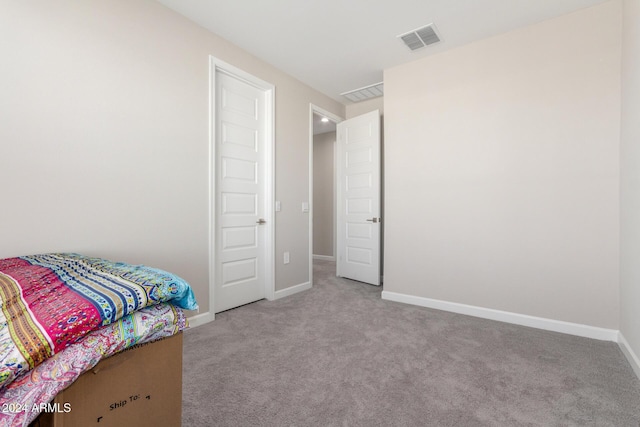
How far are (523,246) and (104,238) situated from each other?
3.42 m

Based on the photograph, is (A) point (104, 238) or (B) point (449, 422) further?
(A) point (104, 238)

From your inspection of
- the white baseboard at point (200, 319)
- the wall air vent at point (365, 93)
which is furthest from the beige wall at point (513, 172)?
the white baseboard at point (200, 319)

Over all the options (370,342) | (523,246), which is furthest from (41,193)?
(523,246)

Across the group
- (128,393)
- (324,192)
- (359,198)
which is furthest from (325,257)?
(128,393)

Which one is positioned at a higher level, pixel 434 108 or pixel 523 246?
pixel 434 108

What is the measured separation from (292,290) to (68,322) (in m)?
2.86

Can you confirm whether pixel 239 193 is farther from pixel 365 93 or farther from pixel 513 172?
pixel 513 172

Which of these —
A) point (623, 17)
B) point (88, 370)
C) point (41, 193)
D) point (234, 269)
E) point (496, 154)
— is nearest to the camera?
point (88, 370)

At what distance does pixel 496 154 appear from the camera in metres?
2.74

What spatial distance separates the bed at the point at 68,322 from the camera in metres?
0.74

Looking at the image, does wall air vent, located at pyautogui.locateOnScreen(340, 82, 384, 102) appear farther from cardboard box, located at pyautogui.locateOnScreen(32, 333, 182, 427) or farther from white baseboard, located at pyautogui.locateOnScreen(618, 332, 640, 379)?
cardboard box, located at pyautogui.locateOnScreen(32, 333, 182, 427)

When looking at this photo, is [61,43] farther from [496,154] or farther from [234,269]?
[496,154]

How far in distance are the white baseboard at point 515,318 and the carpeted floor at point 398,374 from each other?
3.5 inches

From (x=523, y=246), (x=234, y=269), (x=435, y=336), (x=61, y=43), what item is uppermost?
(x=61, y=43)
